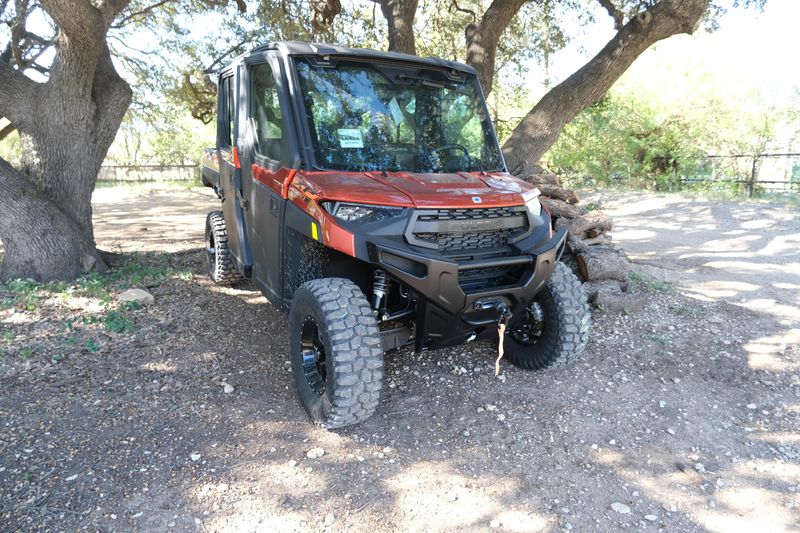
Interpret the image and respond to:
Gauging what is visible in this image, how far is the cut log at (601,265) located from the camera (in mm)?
5598

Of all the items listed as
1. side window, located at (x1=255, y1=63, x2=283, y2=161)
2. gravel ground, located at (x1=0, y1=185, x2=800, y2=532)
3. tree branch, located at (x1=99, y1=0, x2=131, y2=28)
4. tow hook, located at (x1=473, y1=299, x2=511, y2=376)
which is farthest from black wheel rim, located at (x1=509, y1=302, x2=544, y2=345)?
tree branch, located at (x1=99, y1=0, x2=131, y2=28)

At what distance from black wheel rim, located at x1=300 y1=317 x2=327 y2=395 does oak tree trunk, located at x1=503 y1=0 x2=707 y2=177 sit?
4314 millimetres

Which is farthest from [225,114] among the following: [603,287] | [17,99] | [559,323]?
[603,287]

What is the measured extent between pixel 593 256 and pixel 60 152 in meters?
5.72

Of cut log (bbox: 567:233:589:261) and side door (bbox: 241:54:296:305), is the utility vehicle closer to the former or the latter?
side door (bbox: 241:54:296:305)

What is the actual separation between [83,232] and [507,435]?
202 inches

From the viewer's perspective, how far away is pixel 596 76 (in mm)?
7090

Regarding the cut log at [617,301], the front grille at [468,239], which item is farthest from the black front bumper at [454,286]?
the cut log at [617,301]

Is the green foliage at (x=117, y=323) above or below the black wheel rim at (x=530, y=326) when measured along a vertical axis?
below

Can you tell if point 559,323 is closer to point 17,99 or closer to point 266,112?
point 266,112

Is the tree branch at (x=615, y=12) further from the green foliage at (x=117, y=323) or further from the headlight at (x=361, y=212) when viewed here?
the green foliage at (x=117, y=323)

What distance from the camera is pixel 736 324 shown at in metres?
5.27

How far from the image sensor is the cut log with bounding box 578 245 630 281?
5.60 metres

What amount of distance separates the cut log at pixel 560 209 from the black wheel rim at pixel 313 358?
351 cm
